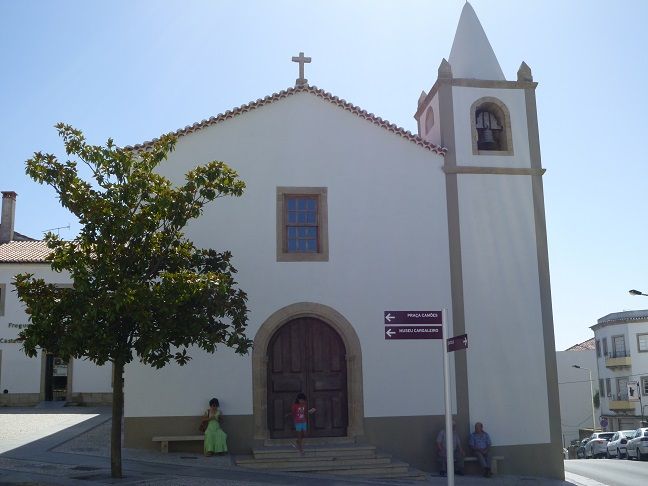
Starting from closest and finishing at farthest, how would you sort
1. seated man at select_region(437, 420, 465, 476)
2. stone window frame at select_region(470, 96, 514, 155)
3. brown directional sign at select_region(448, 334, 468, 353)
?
1. brown directional sign at select_region(448, 334, 468, 353)
2. seated man at select_region(437, 420, 465, 476)
3. stone window frame at select_region(470, 96, 514, 155)

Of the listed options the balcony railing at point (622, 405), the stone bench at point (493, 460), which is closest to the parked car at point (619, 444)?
the stone bench at point (493, 460)

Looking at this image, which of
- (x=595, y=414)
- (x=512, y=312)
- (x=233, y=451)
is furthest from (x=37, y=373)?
(x=595, y=414)

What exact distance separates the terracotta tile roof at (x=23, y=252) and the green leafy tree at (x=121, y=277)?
55.1 feet

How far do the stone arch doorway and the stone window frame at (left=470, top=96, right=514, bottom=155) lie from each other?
17.8 feet

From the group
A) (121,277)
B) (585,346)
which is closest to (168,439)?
(121,277)

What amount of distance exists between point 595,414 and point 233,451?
159 ft

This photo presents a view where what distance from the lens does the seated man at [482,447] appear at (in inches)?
611

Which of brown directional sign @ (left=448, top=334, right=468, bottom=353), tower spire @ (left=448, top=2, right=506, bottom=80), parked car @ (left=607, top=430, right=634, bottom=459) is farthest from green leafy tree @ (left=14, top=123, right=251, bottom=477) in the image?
parked car @ (left=607, top=430, right=634, bottom=459)

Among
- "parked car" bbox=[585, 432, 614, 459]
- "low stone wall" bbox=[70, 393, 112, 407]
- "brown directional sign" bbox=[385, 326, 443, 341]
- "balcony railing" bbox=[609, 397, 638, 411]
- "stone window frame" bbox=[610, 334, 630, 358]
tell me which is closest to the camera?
"brown directional sign" bbox=[385, 326, 443, 341]

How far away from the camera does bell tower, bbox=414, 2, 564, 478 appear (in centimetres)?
1625

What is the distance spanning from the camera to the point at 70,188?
1188 cm

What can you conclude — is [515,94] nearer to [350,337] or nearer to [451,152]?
[451,152]

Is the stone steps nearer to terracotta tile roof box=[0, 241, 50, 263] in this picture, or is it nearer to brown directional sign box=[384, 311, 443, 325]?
brown directional sign box=[384, 311, 443, 325]

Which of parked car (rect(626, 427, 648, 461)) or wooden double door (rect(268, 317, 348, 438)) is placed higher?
wooden double door (rect(268, 317, 348, 438))
